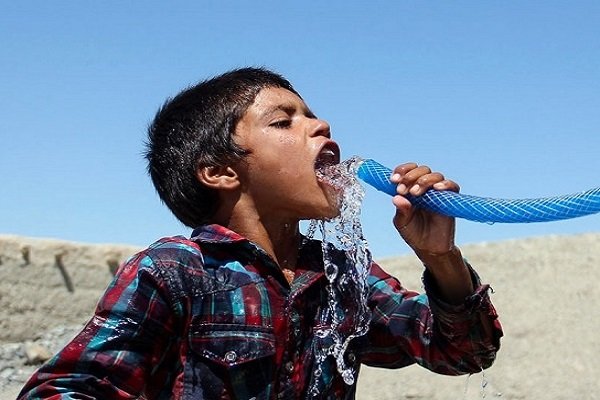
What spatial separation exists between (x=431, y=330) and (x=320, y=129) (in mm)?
629

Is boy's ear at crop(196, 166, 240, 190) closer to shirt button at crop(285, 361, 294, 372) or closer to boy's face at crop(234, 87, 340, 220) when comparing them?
boy's face at crop(234, 87, 340, 220)

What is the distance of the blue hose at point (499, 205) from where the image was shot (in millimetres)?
2227

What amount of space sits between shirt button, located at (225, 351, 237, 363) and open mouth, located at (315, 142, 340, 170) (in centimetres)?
57

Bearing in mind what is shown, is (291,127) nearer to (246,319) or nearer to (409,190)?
(409,190)

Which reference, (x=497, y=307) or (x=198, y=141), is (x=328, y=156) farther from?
(x=497, y=307)

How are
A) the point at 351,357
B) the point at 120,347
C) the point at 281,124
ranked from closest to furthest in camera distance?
the point at 120,347 < the point at 351,357 < the point at 281,124

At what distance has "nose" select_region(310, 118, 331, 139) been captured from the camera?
264cm

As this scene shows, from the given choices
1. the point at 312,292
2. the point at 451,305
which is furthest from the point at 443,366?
the point at 312,292

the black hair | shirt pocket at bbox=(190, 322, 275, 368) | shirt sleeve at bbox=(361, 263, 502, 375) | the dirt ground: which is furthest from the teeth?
the dirt ground

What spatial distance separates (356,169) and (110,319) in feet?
2.62

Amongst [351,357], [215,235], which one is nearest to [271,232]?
[215,235]

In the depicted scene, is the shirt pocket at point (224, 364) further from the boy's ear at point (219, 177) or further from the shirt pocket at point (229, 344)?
the boy's ear at point (219, 177)

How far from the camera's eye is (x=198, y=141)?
278cm

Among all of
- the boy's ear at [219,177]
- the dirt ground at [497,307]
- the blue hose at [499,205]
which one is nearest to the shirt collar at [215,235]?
the boy's ear at [219,177]
